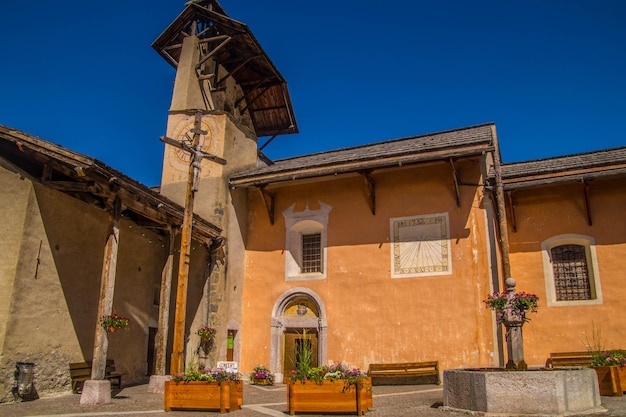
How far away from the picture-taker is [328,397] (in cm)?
802

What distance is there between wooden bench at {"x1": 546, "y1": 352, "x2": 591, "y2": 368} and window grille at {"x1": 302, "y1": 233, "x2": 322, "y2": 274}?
6517 millimetres

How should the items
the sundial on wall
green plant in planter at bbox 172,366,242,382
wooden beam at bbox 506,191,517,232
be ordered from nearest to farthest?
green plant in planter at bbox 172,366,242,382 → the sundial on wall → wooden beam at bbox 506,191,517,232

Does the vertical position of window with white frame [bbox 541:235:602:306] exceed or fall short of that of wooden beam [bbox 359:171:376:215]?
it falls short

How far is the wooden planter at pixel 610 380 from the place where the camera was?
9.34 m

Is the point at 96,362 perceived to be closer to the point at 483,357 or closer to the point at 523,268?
the point at 483,357

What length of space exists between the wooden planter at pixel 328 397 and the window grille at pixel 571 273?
8.21 metres

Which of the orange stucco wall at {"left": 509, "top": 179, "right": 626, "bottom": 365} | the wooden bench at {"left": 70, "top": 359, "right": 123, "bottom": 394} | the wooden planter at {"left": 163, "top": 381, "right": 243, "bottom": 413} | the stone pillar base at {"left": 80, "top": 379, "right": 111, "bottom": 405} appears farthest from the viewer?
the orange stucco wall at {"left": 509, "top": 179, "right": 626, "bottom": 365}

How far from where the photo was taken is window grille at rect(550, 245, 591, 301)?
45.6 feet

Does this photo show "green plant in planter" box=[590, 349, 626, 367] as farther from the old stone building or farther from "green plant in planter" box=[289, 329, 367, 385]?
"green plant in planter" box=[289, 329, 367, 385]

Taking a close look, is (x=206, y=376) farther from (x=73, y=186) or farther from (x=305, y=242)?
(x=305, y=242)

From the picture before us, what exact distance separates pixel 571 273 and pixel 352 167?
21.0ft

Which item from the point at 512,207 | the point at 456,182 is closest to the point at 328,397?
the point at 456,182

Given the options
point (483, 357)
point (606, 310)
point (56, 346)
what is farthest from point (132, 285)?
point (606, 310)

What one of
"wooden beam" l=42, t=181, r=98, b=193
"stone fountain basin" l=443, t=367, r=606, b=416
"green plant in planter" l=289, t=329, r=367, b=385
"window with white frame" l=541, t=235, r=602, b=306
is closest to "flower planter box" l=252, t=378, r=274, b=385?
"green plant in planter" l=289, t=329, r=367, b=385
